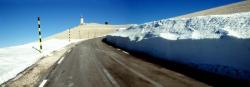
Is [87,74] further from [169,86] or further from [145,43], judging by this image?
[145,43]

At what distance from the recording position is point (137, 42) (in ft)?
71.5

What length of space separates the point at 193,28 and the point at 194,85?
727cm

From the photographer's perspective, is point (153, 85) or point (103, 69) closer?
point (153, 85)

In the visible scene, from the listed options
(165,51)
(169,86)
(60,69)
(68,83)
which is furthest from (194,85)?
(165,51)

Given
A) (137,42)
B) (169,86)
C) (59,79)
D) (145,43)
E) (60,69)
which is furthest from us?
(137,42)

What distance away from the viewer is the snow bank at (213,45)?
9.99 m

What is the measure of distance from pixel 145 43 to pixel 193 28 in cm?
472

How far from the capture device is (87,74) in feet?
35.0

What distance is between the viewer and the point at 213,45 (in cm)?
1156

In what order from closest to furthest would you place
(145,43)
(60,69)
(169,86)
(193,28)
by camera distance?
(169,86) → (60,69) → (193,28) → (145,43)

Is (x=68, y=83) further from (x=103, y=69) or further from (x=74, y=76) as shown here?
(x=103, y=69)

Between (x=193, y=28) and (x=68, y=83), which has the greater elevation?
(x=193, y=28)

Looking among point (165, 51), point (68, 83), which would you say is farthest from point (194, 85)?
point (165, 51)

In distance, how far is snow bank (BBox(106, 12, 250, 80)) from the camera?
999cm
